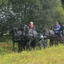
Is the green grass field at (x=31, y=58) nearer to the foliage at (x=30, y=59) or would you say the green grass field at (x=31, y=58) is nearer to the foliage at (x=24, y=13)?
the foliage at (x=30, y=59)

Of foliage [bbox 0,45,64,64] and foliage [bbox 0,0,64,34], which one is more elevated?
foliage [bbox 0,0,64,34]

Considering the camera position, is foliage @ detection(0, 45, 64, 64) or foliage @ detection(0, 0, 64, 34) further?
foliage @ detection(0, 0, 64, 34)

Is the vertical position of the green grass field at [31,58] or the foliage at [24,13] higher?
the foliage at [24,13]

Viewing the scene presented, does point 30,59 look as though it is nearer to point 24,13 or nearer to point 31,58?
point 31,58

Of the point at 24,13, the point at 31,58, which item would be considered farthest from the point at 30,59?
the point at 24,13

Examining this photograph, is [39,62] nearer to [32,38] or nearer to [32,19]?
[32,38]

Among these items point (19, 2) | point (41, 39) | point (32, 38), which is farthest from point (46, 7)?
point (32, 38)

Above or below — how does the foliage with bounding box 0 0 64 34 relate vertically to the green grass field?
above

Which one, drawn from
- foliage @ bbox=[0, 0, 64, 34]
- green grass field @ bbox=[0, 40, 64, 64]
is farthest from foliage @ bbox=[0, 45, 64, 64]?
foliage @ bbox=[0, 0, 64, 34]

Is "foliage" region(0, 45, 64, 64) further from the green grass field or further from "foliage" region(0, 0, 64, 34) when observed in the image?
"foliage" region(0, 0, 64, 34)

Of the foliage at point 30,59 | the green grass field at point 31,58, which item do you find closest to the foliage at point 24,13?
the green grass field at point 31,58

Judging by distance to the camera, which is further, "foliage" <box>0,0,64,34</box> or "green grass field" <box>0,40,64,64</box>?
"foliage" <box>0,0,64,34</box>

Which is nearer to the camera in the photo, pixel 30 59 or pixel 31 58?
pixel 30 59

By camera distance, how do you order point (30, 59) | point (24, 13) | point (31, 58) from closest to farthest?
1. point (30, 59)
2. point (31, 58)
3. point (24, 13)
